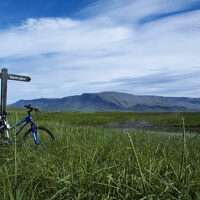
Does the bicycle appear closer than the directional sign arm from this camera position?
Yes

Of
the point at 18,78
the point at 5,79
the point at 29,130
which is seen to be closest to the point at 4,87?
the point at 5,79

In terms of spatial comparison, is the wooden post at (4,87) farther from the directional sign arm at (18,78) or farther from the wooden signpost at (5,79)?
the directional sign arm at (18,78)

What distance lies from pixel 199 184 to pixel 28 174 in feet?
7.94

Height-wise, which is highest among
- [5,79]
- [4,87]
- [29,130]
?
[5,79]

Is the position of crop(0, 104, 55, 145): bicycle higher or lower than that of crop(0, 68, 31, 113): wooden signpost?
lower

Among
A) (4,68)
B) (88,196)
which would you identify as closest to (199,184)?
(88,196)

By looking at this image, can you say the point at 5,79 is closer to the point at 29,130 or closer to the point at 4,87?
the point at 4,87

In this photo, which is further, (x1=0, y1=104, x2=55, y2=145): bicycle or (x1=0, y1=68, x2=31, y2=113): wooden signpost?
(x1=0, y1=68, x2=31, y2=113): wooden signpost

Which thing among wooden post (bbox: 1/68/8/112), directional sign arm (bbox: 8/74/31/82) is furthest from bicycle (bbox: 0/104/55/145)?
directional sign arm (bbox: 8/74/31/82)

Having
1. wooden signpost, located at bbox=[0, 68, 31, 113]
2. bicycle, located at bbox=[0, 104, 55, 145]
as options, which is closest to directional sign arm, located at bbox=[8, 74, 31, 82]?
wooden signpost, located at bbox=[0, 68, 31, 113]

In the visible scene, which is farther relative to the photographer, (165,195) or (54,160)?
(54,160)

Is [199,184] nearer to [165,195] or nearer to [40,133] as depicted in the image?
[165,195]

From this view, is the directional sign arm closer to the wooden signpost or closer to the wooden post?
the wooden signpost

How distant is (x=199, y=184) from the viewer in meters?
2.51
